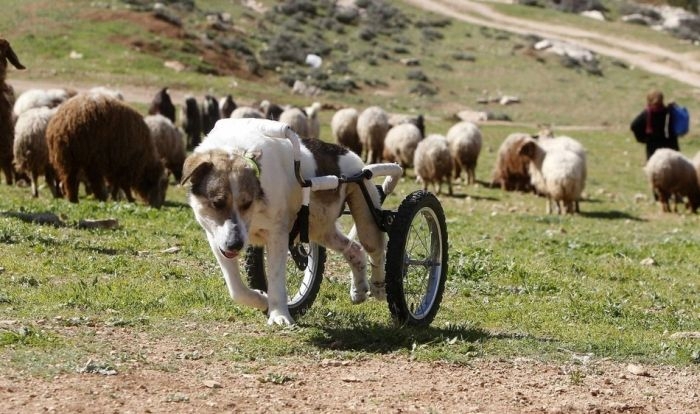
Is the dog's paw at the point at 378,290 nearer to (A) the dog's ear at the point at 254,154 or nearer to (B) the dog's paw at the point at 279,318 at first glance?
(B) the dog's paw at the point at 279,318

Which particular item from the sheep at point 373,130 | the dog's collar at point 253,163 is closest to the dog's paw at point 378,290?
the dog's collar at point 253,163

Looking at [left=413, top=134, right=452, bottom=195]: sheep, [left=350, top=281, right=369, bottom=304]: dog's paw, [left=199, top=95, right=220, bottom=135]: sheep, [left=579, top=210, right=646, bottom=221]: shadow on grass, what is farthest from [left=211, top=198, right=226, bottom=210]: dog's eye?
[left=199, top=95, right=220, bottom=135]: sheep

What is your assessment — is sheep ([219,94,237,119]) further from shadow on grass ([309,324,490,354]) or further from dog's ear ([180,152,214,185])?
dog's ear ([180,152,214,185])

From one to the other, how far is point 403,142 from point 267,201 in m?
19.5

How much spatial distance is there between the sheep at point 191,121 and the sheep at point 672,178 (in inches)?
481

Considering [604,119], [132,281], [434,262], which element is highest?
[434,262]

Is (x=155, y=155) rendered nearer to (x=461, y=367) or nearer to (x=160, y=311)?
(x=160, y=311)

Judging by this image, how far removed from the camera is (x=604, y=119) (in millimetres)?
40688

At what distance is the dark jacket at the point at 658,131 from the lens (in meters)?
23.5

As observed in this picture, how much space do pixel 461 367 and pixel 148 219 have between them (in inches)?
290

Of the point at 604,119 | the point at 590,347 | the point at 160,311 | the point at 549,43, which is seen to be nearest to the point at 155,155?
the point at 160,311

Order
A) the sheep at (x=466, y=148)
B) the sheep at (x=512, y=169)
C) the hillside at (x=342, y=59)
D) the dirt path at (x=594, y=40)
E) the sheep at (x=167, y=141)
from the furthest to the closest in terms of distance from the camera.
Result: 1. the dirt path at (x=594, y=40)
2. the hillside at (x=342, y=59)
3. the sheep at (x=466, y=148)
4. the sheep at (x=512, y=169)
5. the sheep at (x=167, y=141)

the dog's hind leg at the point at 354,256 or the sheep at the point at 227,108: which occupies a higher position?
the dog's hind leg at the point at 354,256

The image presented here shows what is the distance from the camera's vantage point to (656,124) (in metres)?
23.6
